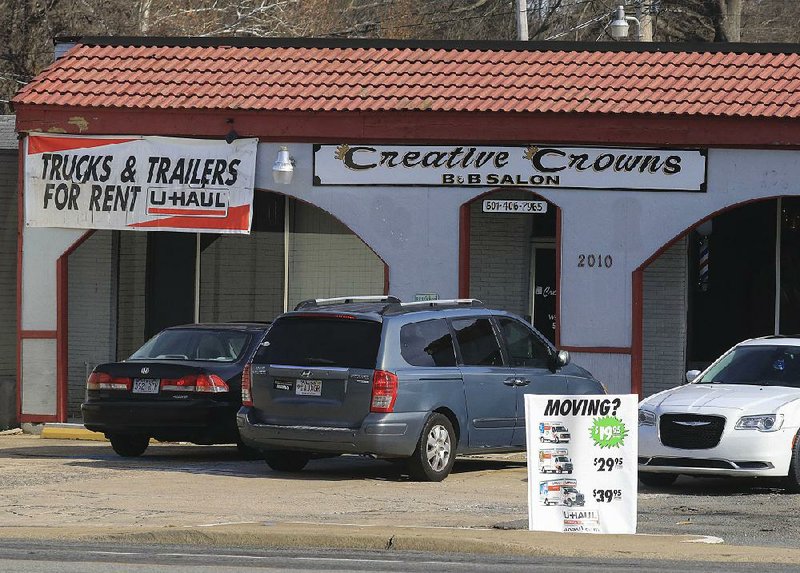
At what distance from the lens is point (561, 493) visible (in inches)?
458

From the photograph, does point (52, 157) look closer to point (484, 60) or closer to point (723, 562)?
point (484, 60)

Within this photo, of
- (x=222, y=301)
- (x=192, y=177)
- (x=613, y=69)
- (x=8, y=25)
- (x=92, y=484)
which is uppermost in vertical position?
(x=8, y=25)

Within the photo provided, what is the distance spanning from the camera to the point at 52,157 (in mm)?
22266

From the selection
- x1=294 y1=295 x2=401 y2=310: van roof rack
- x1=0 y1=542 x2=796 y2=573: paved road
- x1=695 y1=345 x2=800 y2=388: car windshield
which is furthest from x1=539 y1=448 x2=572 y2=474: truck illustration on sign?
x1=695 y1=345 x2=800 y2=388: car windshield

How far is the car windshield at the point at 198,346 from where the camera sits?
59.3 ft

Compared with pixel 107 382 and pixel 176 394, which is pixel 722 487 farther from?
pixel 107 382

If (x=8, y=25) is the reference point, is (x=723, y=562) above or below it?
below

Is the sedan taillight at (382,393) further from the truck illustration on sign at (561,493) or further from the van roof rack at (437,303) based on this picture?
the truck illustration on sign at (561,493)

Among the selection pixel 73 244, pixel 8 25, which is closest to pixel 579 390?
pixel 73 244

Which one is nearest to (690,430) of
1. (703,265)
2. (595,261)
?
(595,261)

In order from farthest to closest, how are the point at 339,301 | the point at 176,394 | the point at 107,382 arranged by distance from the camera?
the point at 107,382
the point at 176,394
the point at 339,301

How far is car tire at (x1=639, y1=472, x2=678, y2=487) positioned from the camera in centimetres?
1614

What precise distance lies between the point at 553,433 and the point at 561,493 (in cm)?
43

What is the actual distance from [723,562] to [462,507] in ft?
11.9
